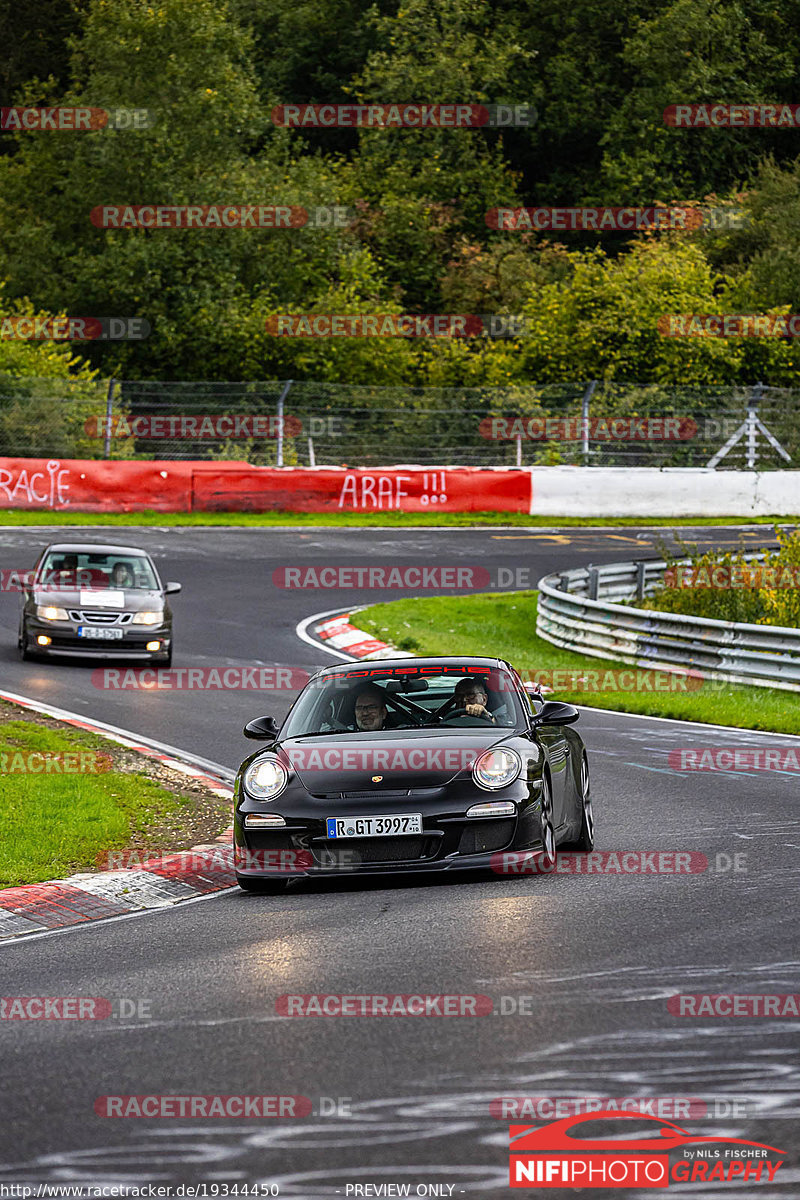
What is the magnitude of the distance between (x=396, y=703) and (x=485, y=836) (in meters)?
1.46

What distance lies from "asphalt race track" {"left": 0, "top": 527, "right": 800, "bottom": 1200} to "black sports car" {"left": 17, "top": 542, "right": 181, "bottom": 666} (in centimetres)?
1005

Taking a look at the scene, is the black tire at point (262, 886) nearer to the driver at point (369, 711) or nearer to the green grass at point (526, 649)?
the driver at point (369, 711)

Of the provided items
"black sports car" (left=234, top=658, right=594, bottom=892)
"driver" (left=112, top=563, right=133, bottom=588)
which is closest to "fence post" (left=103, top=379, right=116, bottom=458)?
"driver" (left=112, top=563, right=133, bottom=588)

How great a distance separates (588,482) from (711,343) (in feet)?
43.6

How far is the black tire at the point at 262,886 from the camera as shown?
9.36 meters

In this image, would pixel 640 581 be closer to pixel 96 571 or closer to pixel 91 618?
pixel 96 571

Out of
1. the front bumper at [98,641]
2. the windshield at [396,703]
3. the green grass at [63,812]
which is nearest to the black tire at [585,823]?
the windshield at [396,703]

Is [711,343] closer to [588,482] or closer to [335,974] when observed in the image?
[588,482]

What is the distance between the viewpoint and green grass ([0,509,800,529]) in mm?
34312

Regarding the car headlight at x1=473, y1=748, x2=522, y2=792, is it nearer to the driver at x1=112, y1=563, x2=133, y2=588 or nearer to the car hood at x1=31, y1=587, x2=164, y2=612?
the car hood at x1=31, y1=587, x2=164, y2=612

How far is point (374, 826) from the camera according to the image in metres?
9.00

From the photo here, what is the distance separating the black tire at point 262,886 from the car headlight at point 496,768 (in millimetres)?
1260

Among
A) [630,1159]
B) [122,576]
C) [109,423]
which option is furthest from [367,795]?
[109,423]

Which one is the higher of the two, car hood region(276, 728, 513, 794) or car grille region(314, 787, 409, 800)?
car hood region(276, 728, 513, 794)
